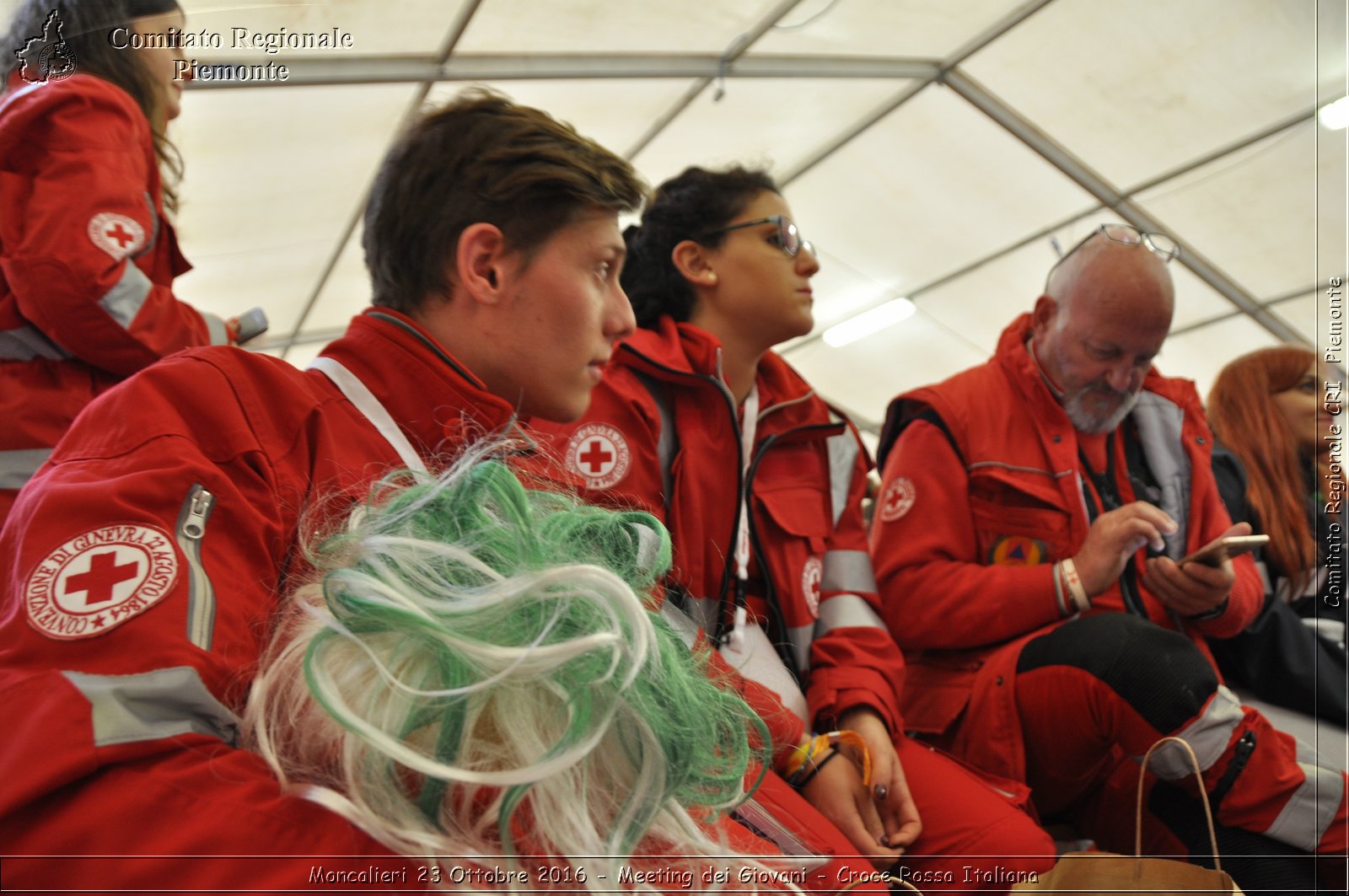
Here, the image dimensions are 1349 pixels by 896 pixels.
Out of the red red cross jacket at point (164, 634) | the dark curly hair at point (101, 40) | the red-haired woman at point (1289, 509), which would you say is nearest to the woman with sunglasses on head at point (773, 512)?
the red red cross jacket at point (164, 634)

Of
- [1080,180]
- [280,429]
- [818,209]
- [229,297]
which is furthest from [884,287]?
[280,429]

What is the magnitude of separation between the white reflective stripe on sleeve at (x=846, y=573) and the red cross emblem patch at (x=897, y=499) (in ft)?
0.60

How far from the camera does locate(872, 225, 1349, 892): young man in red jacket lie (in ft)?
5.54

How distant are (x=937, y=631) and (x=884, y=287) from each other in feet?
21.3

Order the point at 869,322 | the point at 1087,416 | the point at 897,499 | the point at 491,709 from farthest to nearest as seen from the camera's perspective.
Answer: the point at 869,322, the point at 1087,416, the point at 897,499, the point at 491,709

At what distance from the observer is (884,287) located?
827 cm

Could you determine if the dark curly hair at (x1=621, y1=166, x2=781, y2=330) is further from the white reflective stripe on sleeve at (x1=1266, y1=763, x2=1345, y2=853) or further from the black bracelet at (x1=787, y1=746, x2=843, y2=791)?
the white reflective stripe on sleeve at (x1=1266, y1=763, x2=1345, y2=853)

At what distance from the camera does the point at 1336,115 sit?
12.8 feet

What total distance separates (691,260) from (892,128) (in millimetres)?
4775

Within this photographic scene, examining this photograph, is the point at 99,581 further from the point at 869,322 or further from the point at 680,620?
the point at 869,322

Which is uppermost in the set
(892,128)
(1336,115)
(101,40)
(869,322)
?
(892,128)

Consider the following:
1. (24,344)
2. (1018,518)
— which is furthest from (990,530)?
(24,344)

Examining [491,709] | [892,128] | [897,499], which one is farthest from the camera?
[892,128]

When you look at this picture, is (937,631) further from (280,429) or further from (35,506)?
(35,506)
